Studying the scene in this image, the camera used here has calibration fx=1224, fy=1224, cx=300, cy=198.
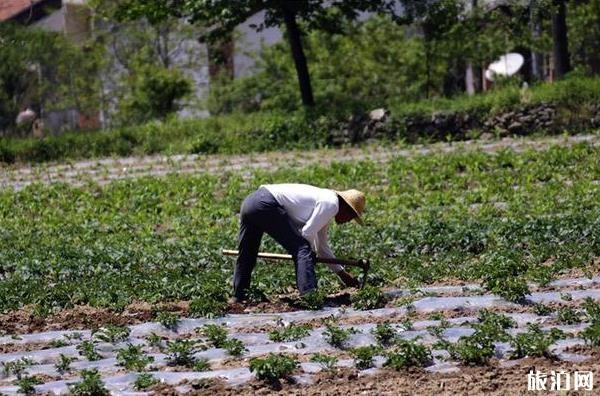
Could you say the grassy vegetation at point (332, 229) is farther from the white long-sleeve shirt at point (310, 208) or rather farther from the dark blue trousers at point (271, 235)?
the white long-sleeve shirt at point (310, 208)

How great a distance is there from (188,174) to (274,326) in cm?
1122

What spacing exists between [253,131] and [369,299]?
1427 cm

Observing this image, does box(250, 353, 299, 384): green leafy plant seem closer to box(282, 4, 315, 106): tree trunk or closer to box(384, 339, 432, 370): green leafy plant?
box(384, 339, 432, 370): green leafy plant

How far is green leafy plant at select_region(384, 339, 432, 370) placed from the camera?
8.98 meters

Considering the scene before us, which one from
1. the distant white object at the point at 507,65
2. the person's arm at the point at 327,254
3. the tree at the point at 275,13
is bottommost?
the person's arm at the point at 327,254

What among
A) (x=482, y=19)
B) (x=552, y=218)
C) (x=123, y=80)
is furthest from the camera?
(x=123, y=80)

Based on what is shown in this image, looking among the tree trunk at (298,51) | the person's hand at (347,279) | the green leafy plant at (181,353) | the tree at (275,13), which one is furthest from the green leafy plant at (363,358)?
the tree trunk at (298,51)

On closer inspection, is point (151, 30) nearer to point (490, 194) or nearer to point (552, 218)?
point (490, 194)

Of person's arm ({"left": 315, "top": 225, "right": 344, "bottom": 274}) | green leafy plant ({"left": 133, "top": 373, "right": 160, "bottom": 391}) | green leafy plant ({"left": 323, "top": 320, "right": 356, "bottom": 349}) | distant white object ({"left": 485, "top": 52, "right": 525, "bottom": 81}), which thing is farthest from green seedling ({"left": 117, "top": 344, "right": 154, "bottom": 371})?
distant white object ({"left": 485, "top": 52, "right": 525, "bottom": 81})

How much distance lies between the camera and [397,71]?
34969mm

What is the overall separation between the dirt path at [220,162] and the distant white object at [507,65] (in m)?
9.95

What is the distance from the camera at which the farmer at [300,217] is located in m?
11.1

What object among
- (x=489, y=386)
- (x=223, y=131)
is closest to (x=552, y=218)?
(x=489, y=386)

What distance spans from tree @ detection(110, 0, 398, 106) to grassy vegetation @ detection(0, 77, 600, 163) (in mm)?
1889
